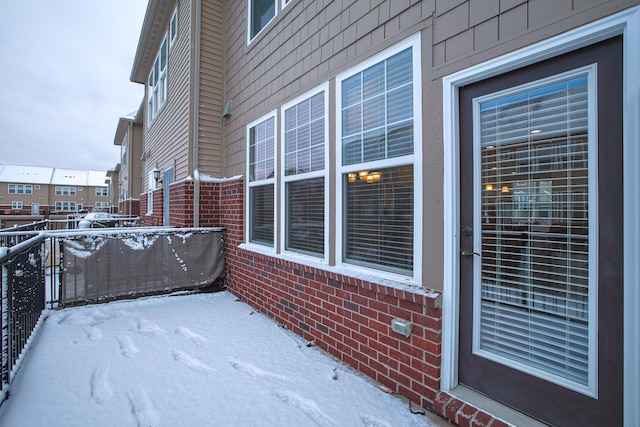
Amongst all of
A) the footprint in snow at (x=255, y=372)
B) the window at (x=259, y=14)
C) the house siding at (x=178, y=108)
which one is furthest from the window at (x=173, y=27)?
the footprint in snow at (x=255, y=372)

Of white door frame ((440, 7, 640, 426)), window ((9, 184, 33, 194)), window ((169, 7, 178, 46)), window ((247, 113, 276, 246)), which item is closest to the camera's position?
white door frame ((440, 7, 640, 426))

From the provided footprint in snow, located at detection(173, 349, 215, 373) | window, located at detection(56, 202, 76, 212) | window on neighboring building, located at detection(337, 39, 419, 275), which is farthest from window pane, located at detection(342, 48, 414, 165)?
window, located at detection(56, 202, 76, 212)

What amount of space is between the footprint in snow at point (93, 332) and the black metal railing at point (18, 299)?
0.44m

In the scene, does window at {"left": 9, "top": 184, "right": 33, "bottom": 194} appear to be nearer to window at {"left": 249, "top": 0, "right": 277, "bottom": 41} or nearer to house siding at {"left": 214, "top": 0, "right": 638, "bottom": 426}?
window at {"left": 249, "top": 0, "right": 277, "bottom": 41}

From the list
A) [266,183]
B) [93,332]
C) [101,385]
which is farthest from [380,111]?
[93,332]

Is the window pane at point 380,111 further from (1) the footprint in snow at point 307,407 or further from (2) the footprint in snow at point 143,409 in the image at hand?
(2) the footprint in snow at point 143,409

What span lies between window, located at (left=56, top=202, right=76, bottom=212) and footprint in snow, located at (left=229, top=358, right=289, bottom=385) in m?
50.7

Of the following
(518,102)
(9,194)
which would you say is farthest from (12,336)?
(9,194)

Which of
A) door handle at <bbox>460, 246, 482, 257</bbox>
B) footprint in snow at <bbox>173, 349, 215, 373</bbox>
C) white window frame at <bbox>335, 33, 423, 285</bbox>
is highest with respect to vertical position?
white window frame at <bbox>335, 33, 423, 285</bbox>

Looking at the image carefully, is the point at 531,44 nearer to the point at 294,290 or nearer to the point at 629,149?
the point at 629,149

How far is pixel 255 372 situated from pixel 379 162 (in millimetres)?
1939

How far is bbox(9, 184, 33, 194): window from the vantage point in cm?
3800

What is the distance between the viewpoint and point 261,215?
424cm

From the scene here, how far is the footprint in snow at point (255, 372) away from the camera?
237 centimetres
